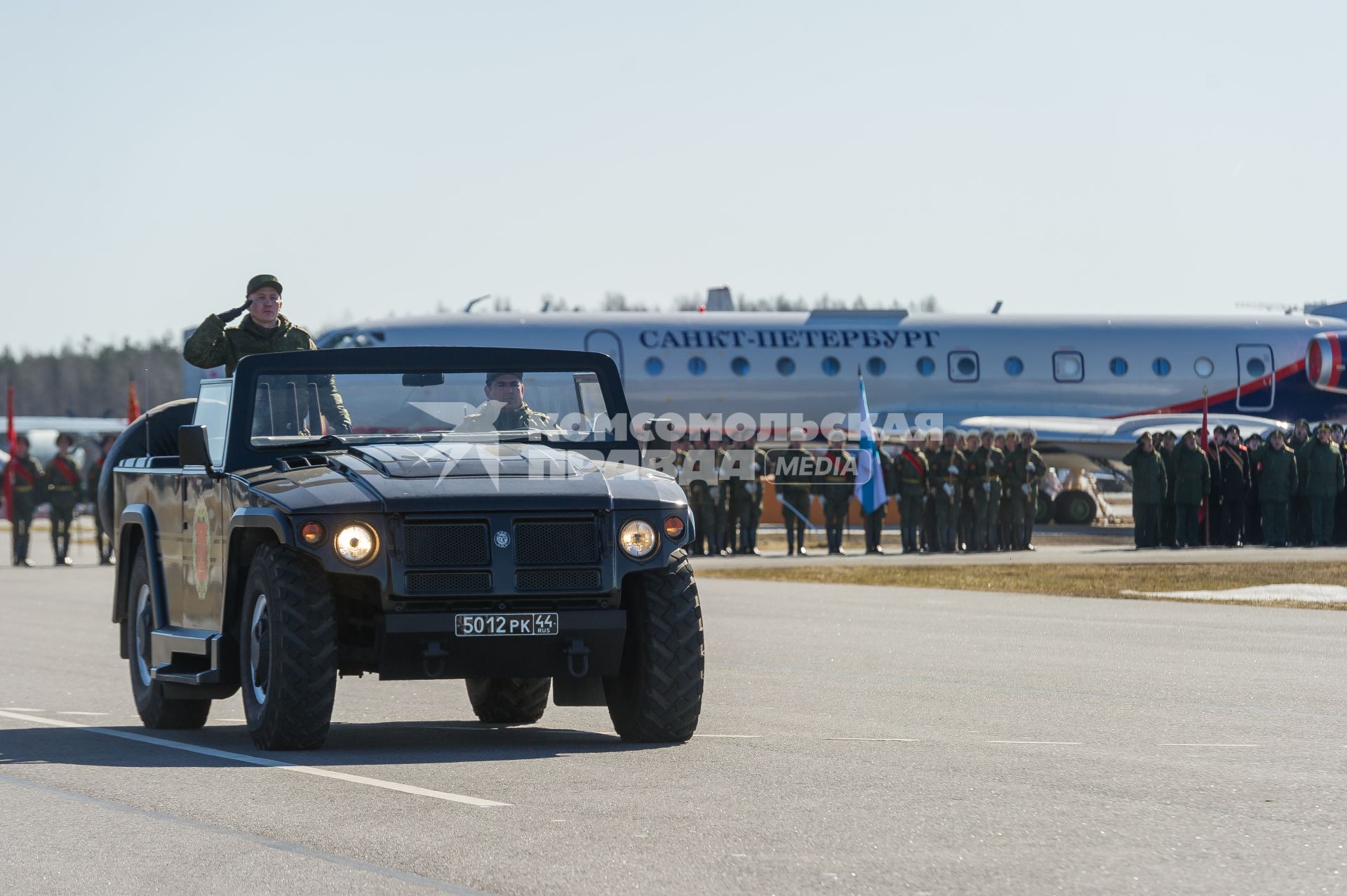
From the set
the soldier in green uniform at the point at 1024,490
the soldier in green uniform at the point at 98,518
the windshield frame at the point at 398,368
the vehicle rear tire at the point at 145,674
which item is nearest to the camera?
the windshield frame at the point at 398,368

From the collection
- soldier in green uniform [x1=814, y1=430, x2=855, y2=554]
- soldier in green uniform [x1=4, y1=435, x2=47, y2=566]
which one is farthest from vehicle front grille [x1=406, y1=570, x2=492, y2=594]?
soldier in green uniform [x1=4, y1=435, x2=47, y2=566]

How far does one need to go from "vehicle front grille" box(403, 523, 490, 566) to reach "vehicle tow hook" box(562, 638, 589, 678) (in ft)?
1.83

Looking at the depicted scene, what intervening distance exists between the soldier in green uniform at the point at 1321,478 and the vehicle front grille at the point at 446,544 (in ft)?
81.3

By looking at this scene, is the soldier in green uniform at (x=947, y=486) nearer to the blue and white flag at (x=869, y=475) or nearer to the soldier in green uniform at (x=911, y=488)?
the soldier in green uniform at (x=911, y=488)

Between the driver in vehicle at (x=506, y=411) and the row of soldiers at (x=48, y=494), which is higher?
the driver in vehicle at (x=506, y=411)

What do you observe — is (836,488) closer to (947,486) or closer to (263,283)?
(947,486)

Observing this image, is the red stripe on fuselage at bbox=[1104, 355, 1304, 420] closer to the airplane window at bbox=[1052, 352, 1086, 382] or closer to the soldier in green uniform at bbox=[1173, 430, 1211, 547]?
the airplane window at bbox=[1052, 352, 1086, 382]

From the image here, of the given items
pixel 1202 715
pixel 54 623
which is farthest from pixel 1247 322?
pixel 1202 715

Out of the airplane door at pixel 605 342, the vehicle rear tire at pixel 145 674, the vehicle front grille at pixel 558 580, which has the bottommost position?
the vehicle rear tire at pixel 145 674

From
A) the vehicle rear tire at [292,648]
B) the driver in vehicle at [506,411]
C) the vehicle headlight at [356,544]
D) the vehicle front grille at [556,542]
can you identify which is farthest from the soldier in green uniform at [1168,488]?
the vehicle headlight at [356,544]

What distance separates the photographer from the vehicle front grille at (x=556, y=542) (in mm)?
9141

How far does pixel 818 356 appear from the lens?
38.9m

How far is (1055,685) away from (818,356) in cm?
2636

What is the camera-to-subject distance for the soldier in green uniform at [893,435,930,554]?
Answer: 106 feet
